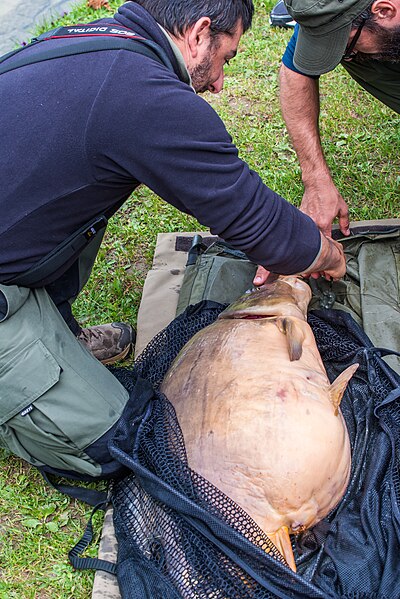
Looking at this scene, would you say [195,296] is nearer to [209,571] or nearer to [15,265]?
[15,265]

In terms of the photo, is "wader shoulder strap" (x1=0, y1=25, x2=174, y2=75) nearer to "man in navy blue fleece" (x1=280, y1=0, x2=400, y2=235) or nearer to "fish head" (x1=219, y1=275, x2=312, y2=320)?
"man in navy blue fleece" (x1=280, y1=0, x2=400, y2=235)

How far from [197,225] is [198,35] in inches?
83.4

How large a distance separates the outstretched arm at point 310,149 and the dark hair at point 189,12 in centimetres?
137

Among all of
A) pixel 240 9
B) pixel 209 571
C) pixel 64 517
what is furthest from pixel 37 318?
pixel 240 9

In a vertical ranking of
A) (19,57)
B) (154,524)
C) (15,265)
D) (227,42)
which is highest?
(19,57)

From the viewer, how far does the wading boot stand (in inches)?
152

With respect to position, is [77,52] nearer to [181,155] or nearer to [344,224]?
[181,155]

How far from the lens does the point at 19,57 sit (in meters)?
2.74

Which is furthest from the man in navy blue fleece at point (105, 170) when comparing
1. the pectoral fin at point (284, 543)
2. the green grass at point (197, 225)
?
the pectoral fin at point (284, 543)

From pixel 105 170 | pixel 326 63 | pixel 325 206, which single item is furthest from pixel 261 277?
pixel 105 170

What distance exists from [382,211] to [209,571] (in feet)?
9.75

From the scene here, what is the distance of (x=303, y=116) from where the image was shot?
4.33 meters

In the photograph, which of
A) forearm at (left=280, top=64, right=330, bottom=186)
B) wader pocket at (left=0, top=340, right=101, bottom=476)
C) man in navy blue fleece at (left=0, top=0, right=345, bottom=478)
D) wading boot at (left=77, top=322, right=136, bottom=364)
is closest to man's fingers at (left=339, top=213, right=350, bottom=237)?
forearm at (left=280, top=64, right=330, bottom=186)

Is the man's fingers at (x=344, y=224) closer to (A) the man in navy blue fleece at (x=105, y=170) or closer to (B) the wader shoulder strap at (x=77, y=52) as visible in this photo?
(A) the man in navy blue fleece at (x=105, y=170)
